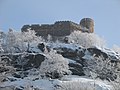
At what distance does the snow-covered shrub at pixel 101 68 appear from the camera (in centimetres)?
8725

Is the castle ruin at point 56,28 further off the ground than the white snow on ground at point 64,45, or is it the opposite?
the castle ruin at point 56,28

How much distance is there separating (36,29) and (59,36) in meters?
6.98

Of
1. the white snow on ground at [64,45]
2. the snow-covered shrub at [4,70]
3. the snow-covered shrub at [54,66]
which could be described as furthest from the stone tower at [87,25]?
the snow-covered shrub at [4,70]

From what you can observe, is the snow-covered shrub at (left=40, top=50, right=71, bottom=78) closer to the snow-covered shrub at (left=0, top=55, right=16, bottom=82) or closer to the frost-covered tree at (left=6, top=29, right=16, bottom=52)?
the snow-covered shrub at (left=0, top=55, right=16, bottom=82)

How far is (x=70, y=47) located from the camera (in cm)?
10050

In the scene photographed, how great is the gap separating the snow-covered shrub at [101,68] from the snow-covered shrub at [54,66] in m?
4.73

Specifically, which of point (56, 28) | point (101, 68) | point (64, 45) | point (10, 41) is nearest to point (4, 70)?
point (101, 68)

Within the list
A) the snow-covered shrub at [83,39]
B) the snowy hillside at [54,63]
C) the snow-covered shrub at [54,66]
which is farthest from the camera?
the snow-covered shrub at [83,39]

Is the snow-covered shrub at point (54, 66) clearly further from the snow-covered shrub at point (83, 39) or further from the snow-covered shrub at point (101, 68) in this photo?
the snow-covered shrub at point (83, 39)

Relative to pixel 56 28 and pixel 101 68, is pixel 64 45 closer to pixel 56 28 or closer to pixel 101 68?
pixel 101 68

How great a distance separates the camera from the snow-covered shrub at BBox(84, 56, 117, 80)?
87250 mm

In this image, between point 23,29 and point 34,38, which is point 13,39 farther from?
point 23,29

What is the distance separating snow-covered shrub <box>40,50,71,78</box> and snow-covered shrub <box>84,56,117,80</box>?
15.5 ft

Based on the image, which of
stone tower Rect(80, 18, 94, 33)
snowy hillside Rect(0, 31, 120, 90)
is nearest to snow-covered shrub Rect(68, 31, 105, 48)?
snowy hillside Rect(0, 31, 120, 90)
